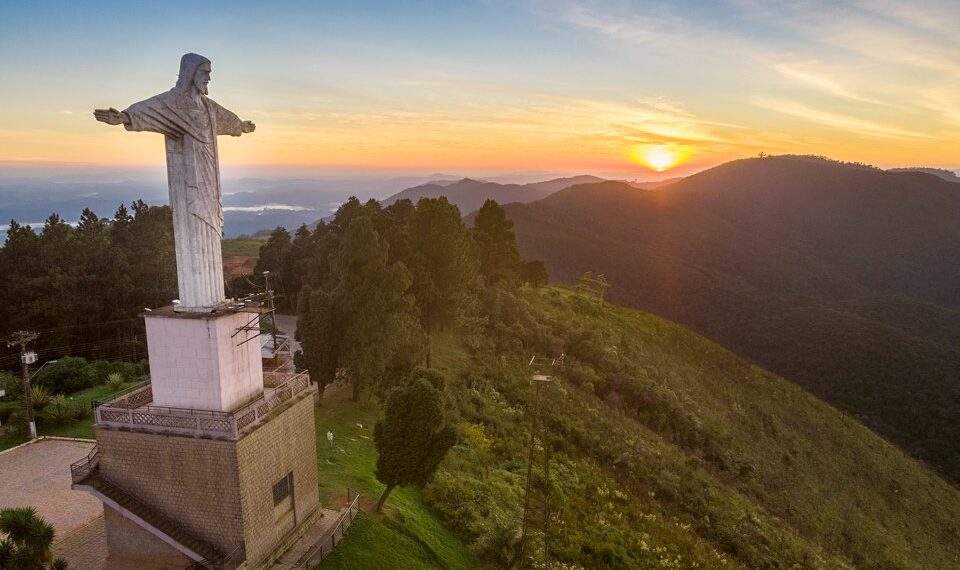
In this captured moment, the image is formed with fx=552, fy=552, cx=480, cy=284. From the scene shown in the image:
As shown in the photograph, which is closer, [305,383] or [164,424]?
[164,424]

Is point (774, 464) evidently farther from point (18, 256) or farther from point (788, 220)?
point (788, 220)

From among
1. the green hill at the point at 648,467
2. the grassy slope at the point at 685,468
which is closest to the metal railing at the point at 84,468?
the green hill at the point at 648,467

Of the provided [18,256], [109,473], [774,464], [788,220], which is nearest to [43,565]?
[109,473]

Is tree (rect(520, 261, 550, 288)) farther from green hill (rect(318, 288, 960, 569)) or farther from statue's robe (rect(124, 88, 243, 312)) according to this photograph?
statue's robe (rect(124, 88, 243, 312))

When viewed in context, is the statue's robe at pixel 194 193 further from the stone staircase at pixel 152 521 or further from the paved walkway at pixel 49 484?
the paved walkway at pixel 49 484

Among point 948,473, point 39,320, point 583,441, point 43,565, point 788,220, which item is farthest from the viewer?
point 788,220

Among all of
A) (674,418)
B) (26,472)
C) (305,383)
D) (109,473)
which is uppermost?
(305,383)

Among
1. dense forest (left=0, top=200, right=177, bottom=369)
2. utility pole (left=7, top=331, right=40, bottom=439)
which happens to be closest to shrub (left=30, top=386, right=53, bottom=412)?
utility pole (left=7, top=331, right=40, bottom=439)
